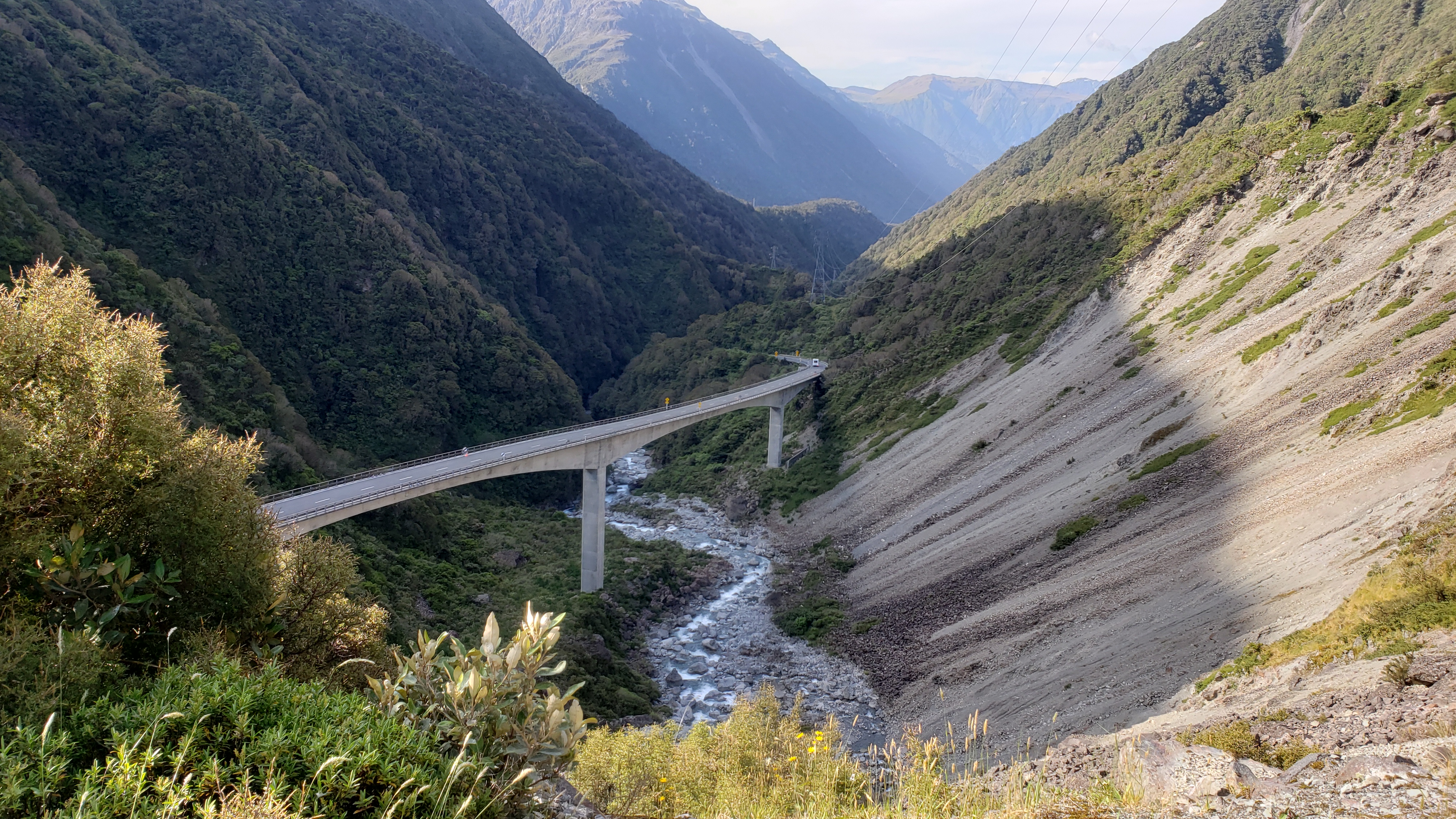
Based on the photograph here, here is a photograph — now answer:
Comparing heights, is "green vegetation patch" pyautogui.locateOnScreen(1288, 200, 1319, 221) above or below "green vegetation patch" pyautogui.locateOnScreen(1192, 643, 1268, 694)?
above

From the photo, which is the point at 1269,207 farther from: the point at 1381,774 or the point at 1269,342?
the point at 1381,774

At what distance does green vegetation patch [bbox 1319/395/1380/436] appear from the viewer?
1029 inches

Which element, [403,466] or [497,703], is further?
[403,466]

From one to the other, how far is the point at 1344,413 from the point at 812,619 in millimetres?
23984

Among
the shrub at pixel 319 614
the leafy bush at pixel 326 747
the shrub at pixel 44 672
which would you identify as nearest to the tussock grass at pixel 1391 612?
the leafy bush at pixel 326 747

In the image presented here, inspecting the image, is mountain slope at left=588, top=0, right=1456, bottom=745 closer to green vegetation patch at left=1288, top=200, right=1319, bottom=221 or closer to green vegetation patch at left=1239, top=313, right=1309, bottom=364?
green vegetation patch at left=1239, top=313, right=1309, bottom=364

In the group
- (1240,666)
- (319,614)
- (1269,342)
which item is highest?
(1269,342)

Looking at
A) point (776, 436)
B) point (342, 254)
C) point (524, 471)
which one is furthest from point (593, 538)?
point (342, 254)

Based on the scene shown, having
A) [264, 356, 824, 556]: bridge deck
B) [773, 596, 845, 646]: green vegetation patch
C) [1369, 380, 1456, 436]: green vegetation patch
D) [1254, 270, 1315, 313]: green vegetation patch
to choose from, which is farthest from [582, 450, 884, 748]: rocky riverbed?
[1254, 270, 1315, 313]: green vegetation patch

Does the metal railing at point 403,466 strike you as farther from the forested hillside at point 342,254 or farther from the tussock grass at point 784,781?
the tussock grass at point 784,781

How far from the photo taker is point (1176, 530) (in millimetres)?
27062

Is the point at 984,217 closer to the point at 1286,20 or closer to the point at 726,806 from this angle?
the point at 1286,20

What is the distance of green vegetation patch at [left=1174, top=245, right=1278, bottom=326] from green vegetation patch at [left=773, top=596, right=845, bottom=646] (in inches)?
1009

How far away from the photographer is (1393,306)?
29.8 metres
